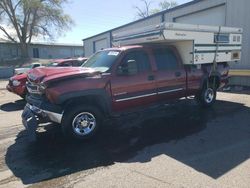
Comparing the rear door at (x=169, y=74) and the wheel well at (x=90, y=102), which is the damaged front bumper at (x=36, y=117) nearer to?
the wheel well at (x=90, y=102)

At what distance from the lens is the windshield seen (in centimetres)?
594

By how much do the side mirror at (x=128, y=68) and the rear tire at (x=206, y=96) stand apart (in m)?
2.97

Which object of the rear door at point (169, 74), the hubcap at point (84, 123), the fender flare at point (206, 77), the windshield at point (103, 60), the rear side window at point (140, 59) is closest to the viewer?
the hubcap at point (84, 123)

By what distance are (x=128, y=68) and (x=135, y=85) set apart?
473mm

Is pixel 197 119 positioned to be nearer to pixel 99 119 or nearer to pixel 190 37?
pixel 190 37

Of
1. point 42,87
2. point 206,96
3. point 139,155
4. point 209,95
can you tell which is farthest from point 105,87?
point 209,95

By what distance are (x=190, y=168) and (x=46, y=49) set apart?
52.3 m

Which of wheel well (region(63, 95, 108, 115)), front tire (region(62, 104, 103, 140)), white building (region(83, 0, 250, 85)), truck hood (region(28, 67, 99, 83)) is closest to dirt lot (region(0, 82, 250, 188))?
front tire (region(62, 104, 103, 140))

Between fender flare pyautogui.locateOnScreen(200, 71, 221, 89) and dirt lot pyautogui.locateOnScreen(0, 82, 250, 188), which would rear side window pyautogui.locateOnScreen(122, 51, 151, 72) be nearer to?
dirt lot pyautogui.locateOnScreen(0, 82, 250, 188)

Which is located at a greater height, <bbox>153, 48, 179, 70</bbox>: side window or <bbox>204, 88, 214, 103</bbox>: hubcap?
<bbox>153, 48, 179, 70</bbox>: side window

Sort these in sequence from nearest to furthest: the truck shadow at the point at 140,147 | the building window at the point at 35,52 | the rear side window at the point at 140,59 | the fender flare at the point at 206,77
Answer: the truck shadow at the point at 140,147
the rear side window at the point at 140,59
the fender flare at the point at 206,77
the building window at the point at 35,52

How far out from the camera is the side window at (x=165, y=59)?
22.0 feet

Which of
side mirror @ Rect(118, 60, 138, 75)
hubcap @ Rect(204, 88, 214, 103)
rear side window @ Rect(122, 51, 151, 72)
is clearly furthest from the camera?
hubcap @ Rect(204, 88, 214, 103)

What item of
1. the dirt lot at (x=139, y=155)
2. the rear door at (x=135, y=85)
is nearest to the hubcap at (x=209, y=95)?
the dirt lot at (x=139, y=155)
